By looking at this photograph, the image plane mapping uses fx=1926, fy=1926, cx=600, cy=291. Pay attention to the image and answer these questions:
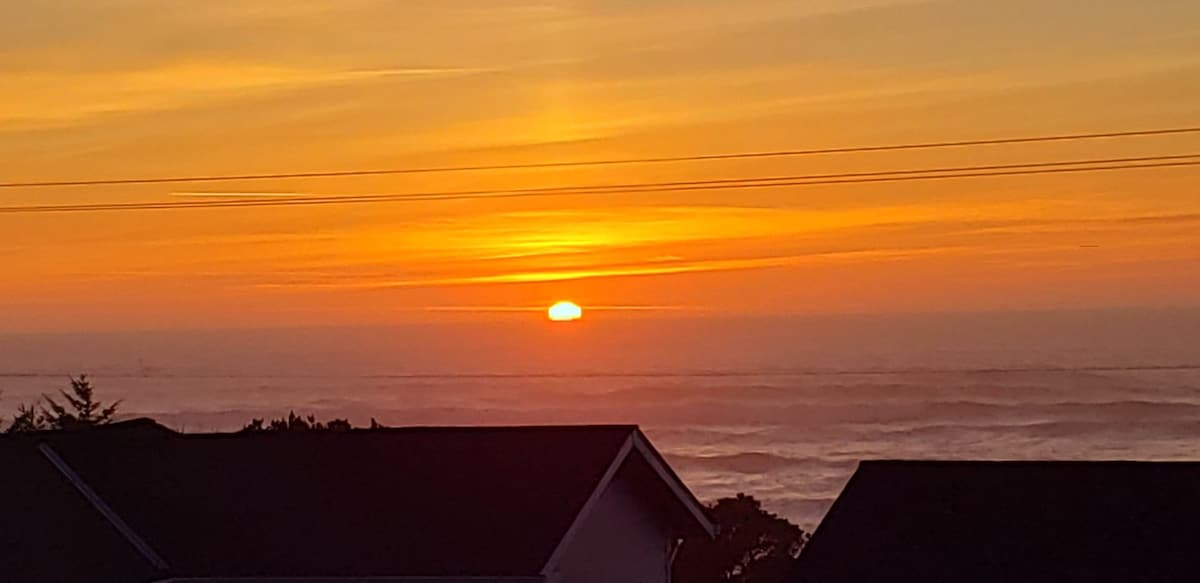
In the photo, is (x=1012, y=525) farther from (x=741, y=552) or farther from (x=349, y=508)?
(x=741, y=552)

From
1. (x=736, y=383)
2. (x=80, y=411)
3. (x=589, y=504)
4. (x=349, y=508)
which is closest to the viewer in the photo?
(x=589, y=504)

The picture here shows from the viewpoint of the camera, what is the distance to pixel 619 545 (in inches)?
926

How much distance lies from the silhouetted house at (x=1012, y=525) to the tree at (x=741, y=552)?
13.2 metres

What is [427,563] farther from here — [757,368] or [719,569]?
[757,368]

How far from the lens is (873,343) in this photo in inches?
3524

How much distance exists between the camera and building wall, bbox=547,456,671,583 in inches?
894

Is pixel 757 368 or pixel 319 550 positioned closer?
pixel 319 550

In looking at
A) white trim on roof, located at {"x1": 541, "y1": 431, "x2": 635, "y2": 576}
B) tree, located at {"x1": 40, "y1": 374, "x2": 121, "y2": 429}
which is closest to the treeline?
white trim on roof, located at {"x1": 541, "y1": 431, "x2": 635, "y2": 576}

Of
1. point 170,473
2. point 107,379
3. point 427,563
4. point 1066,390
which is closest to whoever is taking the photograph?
point 427,563

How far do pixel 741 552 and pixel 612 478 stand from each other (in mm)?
12528

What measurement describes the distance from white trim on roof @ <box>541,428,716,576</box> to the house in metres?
0.02

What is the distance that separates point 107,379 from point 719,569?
52.6 m

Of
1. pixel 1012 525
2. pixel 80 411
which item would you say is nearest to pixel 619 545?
pixel 1012 525

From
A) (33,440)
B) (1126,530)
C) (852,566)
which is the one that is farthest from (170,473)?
(1126,530)
